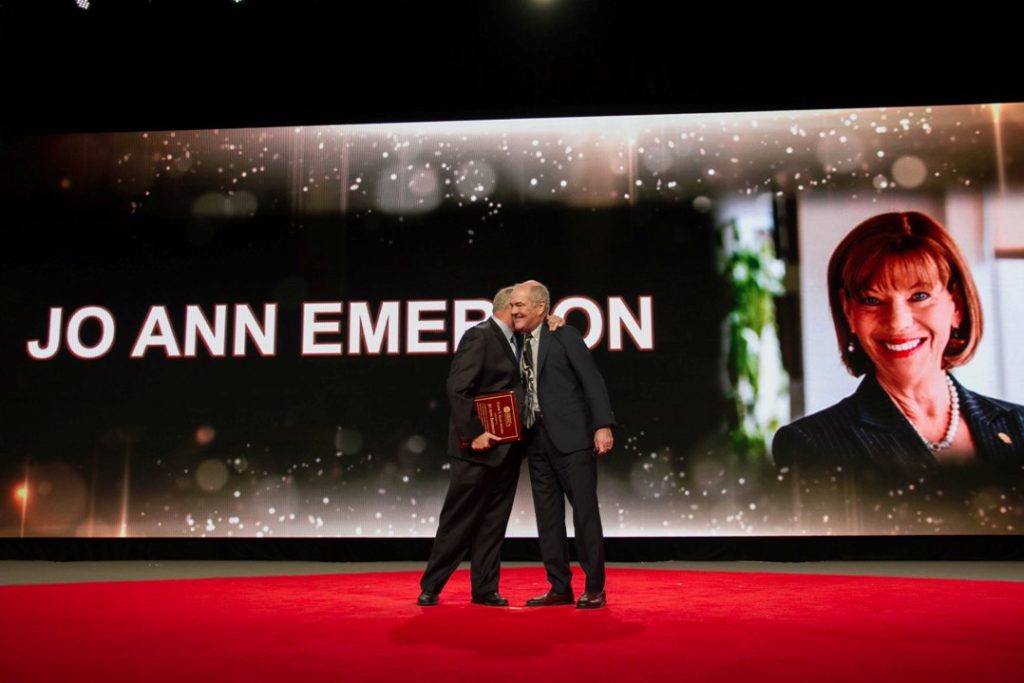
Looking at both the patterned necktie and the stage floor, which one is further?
the stage floor

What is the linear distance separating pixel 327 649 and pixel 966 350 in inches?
196

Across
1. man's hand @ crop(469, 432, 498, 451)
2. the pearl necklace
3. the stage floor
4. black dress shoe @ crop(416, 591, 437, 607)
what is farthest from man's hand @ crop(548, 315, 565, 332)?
the pearl necklace

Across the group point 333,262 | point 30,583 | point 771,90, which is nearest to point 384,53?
point 333,262

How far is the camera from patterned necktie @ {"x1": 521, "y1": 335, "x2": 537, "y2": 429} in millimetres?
3484

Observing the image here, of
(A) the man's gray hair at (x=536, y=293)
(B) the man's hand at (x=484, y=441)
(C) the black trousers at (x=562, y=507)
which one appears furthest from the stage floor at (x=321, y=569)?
(A) the man's gray hair at (x=536, y=293)

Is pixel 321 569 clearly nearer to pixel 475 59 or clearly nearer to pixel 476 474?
pixel 476 474

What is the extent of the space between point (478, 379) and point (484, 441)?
0.89ft

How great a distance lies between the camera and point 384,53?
621 centimetres

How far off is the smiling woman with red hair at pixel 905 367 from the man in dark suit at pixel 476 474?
3001 mm

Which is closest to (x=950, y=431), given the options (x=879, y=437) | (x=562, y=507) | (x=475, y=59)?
(x=879, y=437)

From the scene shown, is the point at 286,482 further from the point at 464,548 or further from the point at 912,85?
the point at 912,85

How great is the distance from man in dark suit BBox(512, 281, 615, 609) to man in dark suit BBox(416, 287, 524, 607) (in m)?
0.09

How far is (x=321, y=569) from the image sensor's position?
18.3 ft

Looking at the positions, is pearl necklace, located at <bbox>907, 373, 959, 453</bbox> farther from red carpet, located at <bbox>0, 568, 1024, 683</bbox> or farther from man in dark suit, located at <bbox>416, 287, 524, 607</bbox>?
man in dark suit, located at <bbox>416, 287, 524, 607</bbox>
